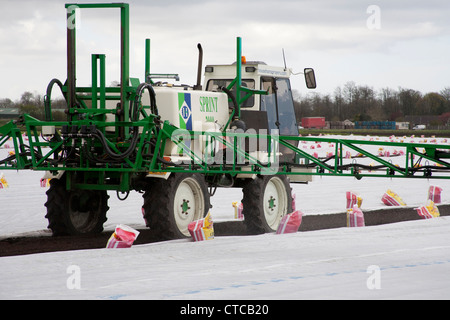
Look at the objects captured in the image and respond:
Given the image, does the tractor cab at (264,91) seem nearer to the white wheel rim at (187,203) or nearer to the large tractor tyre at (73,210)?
the white wheel rim at (187,203)

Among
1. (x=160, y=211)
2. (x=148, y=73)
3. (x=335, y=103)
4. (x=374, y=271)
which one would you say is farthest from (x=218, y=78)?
(x=335, y=103)

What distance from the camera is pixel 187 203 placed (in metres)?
10.7

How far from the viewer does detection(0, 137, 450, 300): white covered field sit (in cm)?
645

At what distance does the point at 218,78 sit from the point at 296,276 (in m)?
6.37

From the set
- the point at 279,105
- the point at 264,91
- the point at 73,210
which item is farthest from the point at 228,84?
the point at 73,210

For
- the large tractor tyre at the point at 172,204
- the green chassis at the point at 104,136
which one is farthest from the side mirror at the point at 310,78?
the large tractor tyre at the point at 172,204

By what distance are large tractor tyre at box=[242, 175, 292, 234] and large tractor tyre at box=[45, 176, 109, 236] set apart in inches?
90.5

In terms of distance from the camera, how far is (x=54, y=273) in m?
7.36

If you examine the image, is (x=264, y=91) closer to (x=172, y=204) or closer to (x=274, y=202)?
(x=274, y=202)

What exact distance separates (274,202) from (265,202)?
11.6 inches

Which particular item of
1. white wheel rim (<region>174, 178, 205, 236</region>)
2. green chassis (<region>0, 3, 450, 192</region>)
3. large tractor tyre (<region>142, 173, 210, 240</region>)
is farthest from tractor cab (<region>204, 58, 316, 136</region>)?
large tractor tyre (<region>142, 173, 210, 240</region>)

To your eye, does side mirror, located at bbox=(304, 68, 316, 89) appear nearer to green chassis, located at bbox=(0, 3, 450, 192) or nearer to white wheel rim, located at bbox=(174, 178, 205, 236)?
green chassis, located at bbox=(0, 3, 450, 192)

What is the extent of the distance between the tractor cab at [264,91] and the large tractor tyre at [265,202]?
967 millimetres
